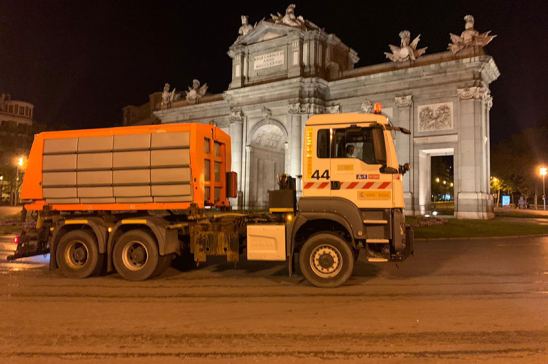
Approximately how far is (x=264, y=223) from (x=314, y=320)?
3038mm

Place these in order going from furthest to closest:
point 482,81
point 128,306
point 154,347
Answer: point 482,81 → point 128,306 → point 154,347

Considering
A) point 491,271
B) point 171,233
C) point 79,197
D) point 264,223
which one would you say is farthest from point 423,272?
point 79,197

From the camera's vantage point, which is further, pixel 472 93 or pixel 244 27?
pixel 244 27

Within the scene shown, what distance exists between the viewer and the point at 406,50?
32719mm

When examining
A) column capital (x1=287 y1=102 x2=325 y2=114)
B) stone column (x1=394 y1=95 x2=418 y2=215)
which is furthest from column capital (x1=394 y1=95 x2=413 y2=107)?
column capital (x1=287 y1=102 x2=325 y2=114)

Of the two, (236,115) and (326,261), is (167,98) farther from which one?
(326,261)

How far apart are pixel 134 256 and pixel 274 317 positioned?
443 cm

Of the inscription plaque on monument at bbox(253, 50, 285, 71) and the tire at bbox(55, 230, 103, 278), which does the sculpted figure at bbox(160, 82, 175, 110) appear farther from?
the tire at bbox(55, 230, 103, 278)

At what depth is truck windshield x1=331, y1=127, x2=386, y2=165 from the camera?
8117 mm

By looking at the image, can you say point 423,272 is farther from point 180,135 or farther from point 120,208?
point 120,208

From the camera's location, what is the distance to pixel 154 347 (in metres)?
5.00

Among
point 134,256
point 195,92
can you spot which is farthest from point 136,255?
point 195,92

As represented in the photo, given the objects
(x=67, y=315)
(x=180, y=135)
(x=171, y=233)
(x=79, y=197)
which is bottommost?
(x=67, y=315)

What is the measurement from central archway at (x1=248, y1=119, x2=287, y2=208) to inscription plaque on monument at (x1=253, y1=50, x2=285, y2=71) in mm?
5377
